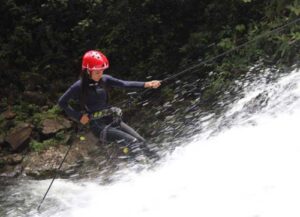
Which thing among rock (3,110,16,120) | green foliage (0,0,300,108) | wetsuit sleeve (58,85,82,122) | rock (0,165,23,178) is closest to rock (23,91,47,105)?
green foliage (0,0,300,108)

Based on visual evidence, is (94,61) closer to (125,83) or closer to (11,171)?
(125,83)

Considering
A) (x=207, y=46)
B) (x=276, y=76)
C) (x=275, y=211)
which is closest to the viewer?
(x=275, y=211)

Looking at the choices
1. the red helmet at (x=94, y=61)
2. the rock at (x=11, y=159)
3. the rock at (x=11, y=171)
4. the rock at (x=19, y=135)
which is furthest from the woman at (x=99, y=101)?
the rock at (x=19, y=135)

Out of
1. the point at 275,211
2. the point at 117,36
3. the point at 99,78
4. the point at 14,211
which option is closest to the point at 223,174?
the point at 275,211

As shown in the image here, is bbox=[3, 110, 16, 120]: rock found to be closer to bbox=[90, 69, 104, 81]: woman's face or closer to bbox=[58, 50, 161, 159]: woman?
bbox=[58, 50, 161, 159]: woman

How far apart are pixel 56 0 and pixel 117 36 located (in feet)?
6.08

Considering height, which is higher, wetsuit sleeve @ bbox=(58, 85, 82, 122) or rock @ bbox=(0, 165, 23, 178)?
wetsuit sleeve @ bbox=(58, 85, 82, 122)

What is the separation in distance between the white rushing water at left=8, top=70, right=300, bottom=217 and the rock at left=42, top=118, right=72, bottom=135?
199 cm

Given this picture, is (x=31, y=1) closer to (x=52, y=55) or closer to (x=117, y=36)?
(x=52, y=55)

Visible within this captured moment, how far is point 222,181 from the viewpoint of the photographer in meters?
7.04

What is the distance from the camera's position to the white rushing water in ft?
20.5

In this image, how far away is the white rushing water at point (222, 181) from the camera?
625 centimetres

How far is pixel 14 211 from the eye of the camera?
8.46m

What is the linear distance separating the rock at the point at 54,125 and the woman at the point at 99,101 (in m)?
4.02
